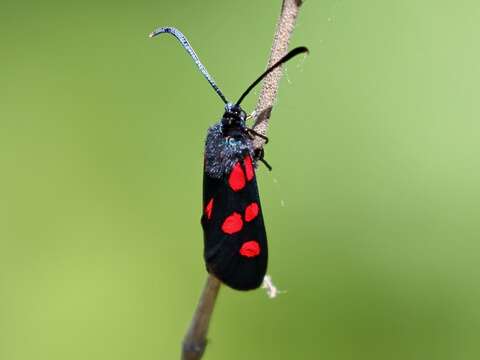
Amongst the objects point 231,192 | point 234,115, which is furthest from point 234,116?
point 231,192

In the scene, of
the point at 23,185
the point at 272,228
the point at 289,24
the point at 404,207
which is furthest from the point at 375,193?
the point at 23,185

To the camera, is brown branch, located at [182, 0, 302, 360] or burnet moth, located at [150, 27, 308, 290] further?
burnet moth, located at [150, 27, 308, 290]

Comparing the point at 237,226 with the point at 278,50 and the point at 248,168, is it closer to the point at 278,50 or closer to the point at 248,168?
the point at 248,168

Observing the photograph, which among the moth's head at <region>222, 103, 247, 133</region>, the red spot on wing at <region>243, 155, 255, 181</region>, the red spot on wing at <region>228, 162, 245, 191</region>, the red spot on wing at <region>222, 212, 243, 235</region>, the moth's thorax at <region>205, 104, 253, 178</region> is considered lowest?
the red spot on wing at <region>222, 212, 243, 235</region>

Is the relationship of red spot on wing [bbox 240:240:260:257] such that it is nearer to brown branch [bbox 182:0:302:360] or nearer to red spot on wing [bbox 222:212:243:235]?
red spot on wing [bbox 222:212:243:235]

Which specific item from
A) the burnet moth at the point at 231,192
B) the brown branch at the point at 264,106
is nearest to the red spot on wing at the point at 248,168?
the burnet moth at the point at 231,192

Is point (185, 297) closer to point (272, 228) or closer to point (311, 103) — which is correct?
point (272, 228)

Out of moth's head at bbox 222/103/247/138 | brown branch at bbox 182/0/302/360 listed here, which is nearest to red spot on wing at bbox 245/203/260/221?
moth's head at bbox 222/103/247/138
